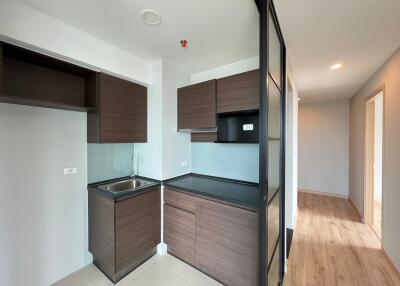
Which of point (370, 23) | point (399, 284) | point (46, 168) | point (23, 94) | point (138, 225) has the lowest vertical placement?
point (399, 284)

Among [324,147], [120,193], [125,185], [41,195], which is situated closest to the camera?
[41,195]

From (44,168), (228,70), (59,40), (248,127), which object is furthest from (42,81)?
(248,127)

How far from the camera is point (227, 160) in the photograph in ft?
8.16

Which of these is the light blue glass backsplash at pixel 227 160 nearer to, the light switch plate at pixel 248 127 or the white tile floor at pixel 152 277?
the light switch plate at pixel 248 127

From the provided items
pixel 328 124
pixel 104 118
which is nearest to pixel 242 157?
pixel 104 118

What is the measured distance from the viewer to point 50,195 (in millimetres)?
1805

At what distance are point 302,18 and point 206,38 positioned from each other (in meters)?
0.88

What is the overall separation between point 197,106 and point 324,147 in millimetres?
4226

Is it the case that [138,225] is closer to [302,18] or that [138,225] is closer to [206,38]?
[206,38]

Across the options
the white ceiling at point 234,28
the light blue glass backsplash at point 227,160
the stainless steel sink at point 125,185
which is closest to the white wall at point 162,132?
the stainless steel sink at point 125,185

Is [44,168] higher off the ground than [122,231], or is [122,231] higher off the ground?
[44,168]

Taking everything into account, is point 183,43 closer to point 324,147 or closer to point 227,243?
point 227,243

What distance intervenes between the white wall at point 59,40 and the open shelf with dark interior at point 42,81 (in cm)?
8

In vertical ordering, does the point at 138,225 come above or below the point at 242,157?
below
